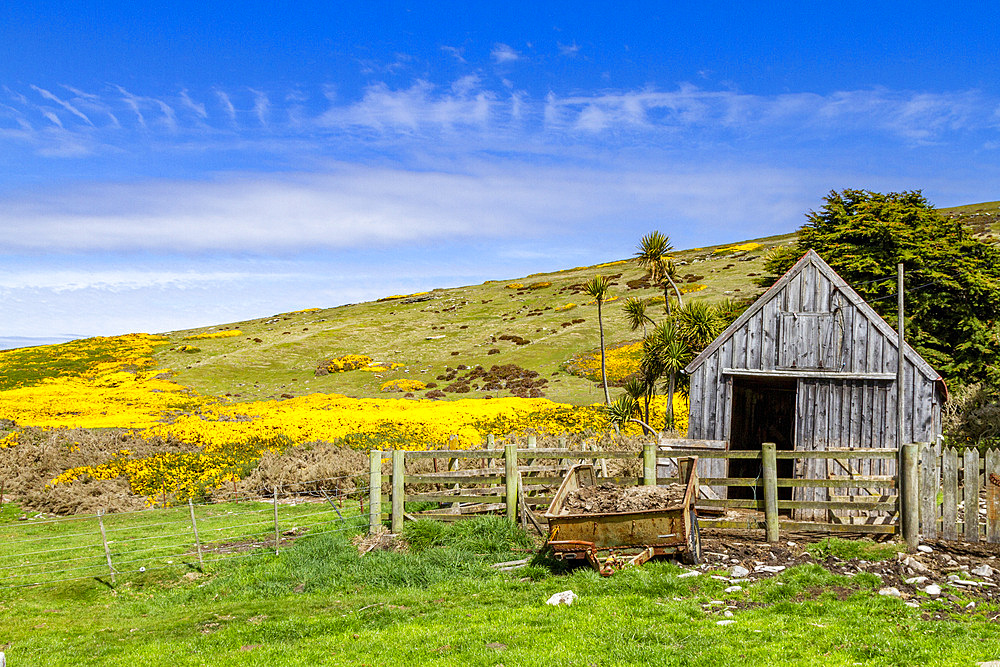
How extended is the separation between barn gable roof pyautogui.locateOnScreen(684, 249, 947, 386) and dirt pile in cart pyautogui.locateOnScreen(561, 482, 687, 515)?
523 cm

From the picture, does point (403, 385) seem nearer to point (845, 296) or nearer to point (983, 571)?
point (845, 296)

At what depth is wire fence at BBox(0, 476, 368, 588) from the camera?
15.1 meters

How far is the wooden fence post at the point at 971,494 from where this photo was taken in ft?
39.0

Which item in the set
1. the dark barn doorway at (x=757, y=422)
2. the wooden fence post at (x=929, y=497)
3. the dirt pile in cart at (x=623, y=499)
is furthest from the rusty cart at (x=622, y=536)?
the dark barn doorway at (x=757, y=422)

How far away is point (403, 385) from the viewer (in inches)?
2222

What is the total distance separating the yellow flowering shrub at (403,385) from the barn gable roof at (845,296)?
127 feet

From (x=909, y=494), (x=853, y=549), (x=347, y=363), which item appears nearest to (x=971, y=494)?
(x=909, y=494)

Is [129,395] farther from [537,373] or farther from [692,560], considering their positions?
[692,560]

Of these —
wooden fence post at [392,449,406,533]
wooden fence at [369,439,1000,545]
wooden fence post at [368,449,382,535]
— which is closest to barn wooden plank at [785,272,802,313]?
wooden fence at [369,439,1000,545]

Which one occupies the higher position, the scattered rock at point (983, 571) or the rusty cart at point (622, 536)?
the rusty cart at point (622, 536)

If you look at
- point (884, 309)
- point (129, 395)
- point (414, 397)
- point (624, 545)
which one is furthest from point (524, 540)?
point (129, 395)

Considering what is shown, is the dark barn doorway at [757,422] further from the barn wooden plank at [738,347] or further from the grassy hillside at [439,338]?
the grassy hillside at [439,338]

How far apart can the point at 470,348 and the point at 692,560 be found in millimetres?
56850

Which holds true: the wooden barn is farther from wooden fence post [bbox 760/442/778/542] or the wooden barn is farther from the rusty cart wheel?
the rusty cart wheel
